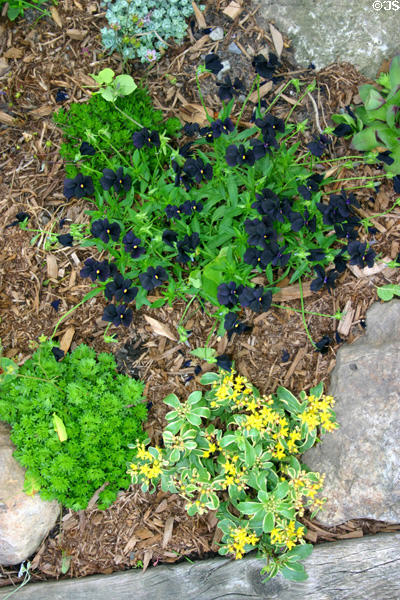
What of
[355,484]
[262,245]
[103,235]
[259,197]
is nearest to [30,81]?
[103,235]

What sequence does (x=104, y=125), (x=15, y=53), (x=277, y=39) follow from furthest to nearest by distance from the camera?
(x=15, y=53) < (x=277, y=39) < (x=104, y=125)

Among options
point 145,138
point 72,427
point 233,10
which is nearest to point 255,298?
point 145,138

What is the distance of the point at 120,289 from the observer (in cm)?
364

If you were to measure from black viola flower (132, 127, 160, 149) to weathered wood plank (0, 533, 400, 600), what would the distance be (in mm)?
3168

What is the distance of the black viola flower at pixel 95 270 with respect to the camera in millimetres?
3582

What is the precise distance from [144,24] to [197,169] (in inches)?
63.0

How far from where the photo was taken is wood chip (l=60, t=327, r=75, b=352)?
13.8 ft

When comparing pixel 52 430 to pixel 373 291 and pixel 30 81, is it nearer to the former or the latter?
pixel 373 291

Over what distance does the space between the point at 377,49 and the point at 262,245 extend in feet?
6.95

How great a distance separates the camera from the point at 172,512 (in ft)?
13.2

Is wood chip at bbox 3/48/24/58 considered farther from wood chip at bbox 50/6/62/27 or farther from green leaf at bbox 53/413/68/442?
green leaf at bbox 53/413/68/442

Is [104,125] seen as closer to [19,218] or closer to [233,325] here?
[19,218]

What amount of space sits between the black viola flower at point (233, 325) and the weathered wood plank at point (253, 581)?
1.68 meters

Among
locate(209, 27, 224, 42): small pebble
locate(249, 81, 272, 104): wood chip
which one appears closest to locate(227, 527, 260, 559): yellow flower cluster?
locate(249, 81, 272, 104): wood chip
